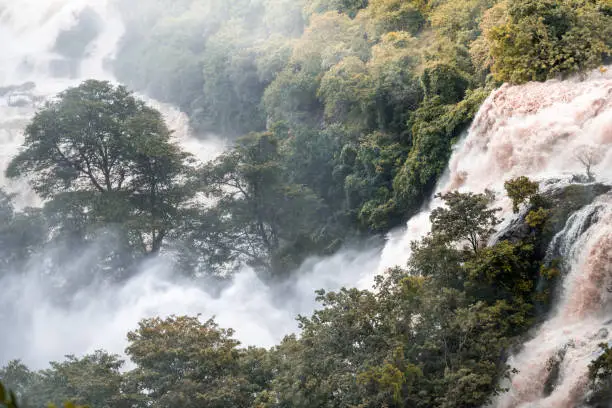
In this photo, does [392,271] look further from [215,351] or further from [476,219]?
[215,351]

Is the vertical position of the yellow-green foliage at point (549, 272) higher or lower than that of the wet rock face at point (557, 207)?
lower

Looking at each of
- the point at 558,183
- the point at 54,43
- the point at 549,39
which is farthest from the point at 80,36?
the point at 558,183

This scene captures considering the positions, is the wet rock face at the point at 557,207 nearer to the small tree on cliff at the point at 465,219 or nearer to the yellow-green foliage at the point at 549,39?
the small tree on cliff at the point at 465,219

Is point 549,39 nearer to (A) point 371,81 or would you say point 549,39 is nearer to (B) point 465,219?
Result: (B) point 465,219

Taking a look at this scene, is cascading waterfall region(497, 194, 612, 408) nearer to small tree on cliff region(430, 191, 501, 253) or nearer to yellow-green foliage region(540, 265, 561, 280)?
yellow-green foliage region(540, 265, 561, 280)

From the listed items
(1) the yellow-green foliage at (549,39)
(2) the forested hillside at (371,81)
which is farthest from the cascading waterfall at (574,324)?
(2) the forested hillside at (371,81)

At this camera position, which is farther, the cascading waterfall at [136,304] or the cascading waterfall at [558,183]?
the cascading waterfall at [136,304]
